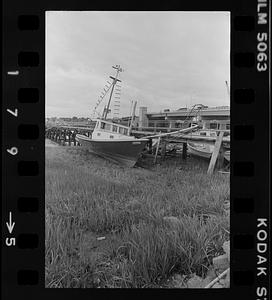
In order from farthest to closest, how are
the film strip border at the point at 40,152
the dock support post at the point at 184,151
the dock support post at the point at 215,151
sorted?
the dock support post at the point at 184,151 → the dock support post at the point at 215,151 → the film strip border at the point at 40,152

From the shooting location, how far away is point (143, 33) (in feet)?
3.60

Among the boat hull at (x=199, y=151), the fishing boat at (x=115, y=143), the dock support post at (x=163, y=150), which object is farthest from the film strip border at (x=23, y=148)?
the boat hull at (x=199, y=151)

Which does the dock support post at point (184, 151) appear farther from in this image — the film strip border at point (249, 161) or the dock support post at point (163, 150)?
the film strip border at point (249, 161)

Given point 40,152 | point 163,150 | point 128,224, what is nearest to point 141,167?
point 163,150

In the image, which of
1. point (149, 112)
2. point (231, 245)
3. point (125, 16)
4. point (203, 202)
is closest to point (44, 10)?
point (125, 16)

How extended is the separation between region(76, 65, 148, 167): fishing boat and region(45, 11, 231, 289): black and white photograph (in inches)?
1.6

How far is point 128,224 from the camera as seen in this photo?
1151mm

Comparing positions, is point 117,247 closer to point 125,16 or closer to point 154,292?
point 154,292

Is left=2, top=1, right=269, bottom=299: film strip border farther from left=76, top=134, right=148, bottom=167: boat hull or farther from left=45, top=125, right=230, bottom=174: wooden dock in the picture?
left=76, top=134, right=148, bottom=167: boat hull

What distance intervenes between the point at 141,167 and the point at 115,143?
0.16m

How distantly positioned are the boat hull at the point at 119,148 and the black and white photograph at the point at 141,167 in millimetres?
58

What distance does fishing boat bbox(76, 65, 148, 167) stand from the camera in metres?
1.25

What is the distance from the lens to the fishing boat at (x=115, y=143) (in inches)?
49.3

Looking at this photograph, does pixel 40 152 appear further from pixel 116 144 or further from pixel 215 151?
pixel 215 151
